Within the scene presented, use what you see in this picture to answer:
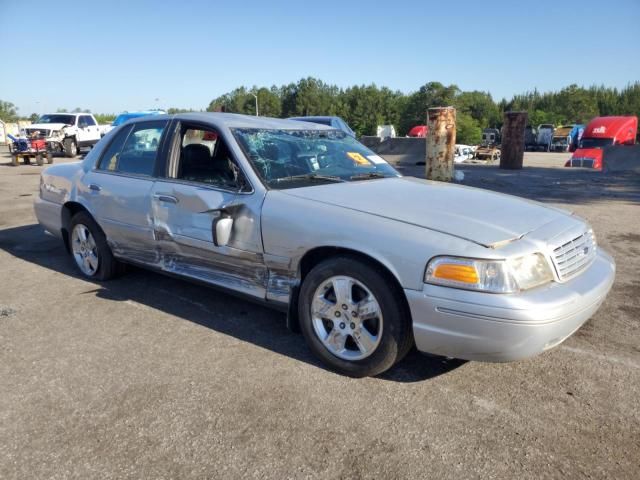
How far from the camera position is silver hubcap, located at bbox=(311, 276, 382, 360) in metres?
2.85

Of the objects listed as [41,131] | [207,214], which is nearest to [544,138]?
[41,131]

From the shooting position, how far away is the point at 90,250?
15.5ft

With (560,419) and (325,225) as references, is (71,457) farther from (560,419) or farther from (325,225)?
(560,419)

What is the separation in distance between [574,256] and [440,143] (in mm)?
9148

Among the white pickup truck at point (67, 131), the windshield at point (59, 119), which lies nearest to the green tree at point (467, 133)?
the white pickup truck at point (67, 131)

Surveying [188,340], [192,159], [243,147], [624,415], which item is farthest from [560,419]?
[192,159]

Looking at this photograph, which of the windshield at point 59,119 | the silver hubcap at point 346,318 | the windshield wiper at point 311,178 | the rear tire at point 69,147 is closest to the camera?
the silver hubcap at point 346,318

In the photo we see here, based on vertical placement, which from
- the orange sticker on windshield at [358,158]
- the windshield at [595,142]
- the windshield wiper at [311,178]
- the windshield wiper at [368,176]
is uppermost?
the orange sticker on windshield at [358,158]

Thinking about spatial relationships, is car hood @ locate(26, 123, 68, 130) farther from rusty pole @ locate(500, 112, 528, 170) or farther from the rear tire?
rusty pole @ locate(500, 112, 528, 170)

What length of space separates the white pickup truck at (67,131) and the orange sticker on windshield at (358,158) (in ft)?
65.5

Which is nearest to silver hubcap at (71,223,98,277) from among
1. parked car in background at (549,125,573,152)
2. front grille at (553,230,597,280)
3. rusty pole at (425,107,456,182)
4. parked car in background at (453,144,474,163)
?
front grille at (553,230,597,280)

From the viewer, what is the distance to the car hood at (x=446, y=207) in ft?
8.92

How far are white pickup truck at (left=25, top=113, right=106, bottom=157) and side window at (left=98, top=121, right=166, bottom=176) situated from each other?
18.5 metres

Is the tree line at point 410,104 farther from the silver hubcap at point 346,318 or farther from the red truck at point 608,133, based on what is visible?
the silver hubcap at point 346,318
